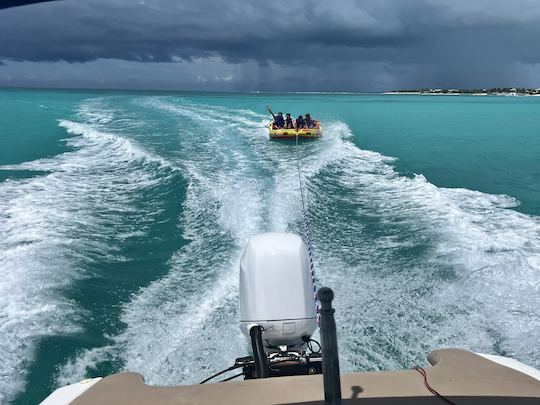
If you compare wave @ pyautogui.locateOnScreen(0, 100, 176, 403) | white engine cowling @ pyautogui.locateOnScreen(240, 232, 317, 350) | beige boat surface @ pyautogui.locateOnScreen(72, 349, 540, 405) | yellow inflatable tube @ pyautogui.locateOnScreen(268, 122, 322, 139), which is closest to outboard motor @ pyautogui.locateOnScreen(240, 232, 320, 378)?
white engine cowling @ pyautogui.locateOnScreen(240, 232, 317, 350)

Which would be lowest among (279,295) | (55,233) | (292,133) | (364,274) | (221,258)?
(364,274)

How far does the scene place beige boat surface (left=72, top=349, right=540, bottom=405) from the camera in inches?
80.6

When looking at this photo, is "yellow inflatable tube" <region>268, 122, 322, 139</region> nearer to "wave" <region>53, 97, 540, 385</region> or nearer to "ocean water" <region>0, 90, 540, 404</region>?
"ocean water" <region>0, 90, 540, 404</region>

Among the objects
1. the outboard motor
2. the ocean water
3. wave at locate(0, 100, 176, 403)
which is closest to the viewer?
the outboard motor

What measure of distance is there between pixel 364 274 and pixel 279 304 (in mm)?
2423

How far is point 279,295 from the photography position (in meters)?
3.28

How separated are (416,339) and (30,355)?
11.4 ft

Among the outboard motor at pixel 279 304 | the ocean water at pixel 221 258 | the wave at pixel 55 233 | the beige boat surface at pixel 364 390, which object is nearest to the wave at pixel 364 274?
the ocean water at pixel 221 258

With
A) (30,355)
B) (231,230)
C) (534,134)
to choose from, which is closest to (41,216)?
(231,230)

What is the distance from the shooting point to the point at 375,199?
866 cm

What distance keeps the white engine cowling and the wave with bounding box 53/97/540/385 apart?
0.84 m

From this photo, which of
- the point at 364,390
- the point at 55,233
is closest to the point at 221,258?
the point at 55,233

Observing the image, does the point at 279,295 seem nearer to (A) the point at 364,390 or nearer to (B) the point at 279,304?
(B) the point at 279,304

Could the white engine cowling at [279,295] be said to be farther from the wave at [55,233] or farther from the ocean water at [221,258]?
the wave at [55,233]
